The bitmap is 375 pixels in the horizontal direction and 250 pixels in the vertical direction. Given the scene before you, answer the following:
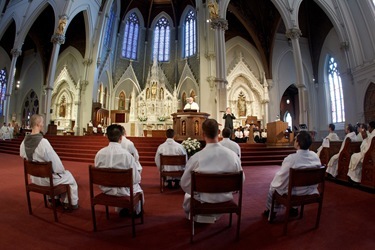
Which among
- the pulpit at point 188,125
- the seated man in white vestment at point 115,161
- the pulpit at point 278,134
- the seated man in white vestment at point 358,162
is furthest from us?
the pulpit at point 278,134

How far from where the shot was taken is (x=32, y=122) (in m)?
3.12

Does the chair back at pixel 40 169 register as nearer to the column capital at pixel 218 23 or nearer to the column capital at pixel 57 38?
the column capital at pixel 218 23

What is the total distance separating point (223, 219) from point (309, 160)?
1.38 metres

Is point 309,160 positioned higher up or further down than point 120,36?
further down

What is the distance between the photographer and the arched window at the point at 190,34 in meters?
22.2

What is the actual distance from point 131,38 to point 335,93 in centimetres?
2076

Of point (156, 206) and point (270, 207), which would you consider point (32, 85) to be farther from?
point (270, 207)

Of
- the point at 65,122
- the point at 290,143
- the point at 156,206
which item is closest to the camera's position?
the point at 156,206

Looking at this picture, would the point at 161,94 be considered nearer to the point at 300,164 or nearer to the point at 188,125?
the point at 188,125

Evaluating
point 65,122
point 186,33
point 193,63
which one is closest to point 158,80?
point 193,63

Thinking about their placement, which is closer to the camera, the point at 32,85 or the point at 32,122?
the point at 32,122

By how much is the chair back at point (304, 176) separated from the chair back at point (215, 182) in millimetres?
673

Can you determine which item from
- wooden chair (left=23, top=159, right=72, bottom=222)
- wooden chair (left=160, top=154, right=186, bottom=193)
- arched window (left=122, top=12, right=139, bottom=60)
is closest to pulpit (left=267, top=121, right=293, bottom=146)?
wooden chair (left=160, top=154, right=186, bottom=193)

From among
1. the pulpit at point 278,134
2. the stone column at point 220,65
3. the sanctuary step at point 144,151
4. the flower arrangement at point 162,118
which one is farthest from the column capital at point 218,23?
the flower arrangement at point 162,118
